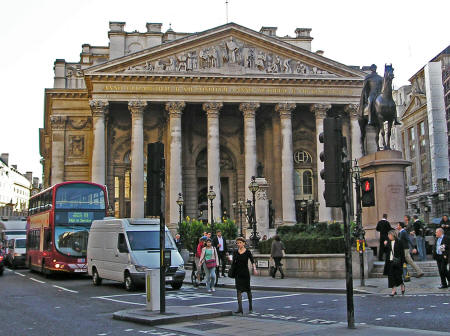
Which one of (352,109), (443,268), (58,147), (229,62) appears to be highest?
(229,62)

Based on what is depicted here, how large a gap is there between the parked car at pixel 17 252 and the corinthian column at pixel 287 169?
2138 centimetres

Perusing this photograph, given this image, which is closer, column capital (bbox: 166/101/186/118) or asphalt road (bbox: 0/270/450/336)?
asphalt road (bbox: 0/270/450/336)

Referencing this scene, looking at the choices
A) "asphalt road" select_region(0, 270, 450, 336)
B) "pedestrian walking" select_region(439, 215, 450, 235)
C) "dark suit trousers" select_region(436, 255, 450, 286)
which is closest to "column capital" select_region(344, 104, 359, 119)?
"pedestrian walking" select_region(439, 215, 450, 235)

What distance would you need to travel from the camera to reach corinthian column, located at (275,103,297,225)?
5025cm

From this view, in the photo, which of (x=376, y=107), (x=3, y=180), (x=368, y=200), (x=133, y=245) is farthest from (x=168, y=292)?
(x=3, y=180)

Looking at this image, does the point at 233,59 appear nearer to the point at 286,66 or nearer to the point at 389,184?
the point at 286,66

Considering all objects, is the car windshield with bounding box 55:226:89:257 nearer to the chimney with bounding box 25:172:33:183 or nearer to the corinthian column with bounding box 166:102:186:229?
the corinthian column with bounding box 166:102:186:229

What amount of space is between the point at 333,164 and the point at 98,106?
1587 inches

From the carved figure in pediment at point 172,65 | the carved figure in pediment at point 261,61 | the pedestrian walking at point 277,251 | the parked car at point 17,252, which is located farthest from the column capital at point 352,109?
the pedestrian walking at point 277,251

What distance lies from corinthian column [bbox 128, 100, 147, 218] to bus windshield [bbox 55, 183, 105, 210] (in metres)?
20.2

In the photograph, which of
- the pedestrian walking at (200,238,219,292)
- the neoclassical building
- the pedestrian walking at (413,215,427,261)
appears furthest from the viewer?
the neoclassical building

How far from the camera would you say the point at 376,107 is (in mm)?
23984

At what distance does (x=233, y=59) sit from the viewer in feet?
168

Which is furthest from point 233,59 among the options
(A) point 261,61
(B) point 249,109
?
(B) point 249,109
